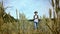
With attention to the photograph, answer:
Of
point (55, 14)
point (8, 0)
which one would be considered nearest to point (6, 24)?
point (8, 0)

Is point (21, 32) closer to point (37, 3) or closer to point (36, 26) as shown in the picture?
point (36, 26)

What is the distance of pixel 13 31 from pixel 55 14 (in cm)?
87

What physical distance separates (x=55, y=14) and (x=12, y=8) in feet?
3.59

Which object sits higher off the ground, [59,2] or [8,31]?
[59,2]

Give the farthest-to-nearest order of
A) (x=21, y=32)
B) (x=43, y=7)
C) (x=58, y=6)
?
1. (x=43, y=7)
2. (x=21, y=32)
3. (x=58, y=6)

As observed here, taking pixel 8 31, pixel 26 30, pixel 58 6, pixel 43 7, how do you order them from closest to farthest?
1. pixel 58 6
2. pixel 26 30
3. pixel 8 31
4. pixel 43 7

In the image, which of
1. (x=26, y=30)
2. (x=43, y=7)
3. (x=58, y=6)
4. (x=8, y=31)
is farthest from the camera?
(x=43, y=7)

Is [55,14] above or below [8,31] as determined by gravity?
above

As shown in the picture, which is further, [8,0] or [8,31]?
[8,0]

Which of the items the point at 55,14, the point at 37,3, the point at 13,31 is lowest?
the point at 13,31

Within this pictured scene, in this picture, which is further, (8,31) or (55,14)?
(8,31)

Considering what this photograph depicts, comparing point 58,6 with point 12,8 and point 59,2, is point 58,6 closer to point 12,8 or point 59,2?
point 59,2

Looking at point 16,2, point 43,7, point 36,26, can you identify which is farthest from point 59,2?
point 16,2

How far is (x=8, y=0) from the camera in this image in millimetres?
1873
